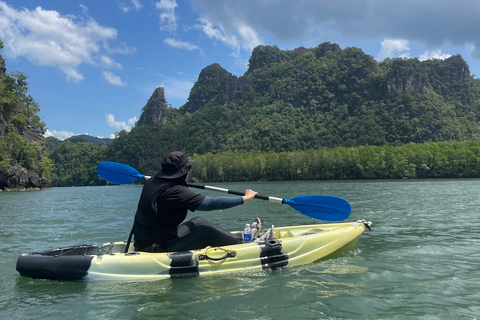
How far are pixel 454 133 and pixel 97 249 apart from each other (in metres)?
132

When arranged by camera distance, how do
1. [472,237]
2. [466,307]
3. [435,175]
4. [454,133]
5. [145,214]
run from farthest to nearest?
[454,133], [435,175], [472,237], [145,214], [466,307]

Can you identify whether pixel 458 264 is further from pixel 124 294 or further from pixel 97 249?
pixel 97 249

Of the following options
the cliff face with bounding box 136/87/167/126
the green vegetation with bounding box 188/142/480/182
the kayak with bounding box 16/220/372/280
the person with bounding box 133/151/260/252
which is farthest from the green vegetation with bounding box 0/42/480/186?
the person with bounding box 133/151/260/252

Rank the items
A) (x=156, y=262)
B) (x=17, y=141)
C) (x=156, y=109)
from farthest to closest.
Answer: (x=156, y=109)
(x=17, y=141)
(x=156, y=262)

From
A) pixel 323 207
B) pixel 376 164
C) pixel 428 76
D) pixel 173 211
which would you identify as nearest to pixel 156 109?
pixel 428 76

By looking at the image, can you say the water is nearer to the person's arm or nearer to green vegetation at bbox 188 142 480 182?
the person's arm

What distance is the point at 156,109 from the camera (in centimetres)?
19238

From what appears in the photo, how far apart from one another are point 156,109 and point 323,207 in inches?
7587

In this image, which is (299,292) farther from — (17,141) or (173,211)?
(17,141)

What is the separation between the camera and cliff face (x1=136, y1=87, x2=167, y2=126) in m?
192

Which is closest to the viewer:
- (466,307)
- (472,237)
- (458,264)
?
(466,307)

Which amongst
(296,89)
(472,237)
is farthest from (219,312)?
(296,89)

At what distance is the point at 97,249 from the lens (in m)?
6.77

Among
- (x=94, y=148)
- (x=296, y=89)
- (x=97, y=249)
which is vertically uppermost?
(x=296, y=89)
